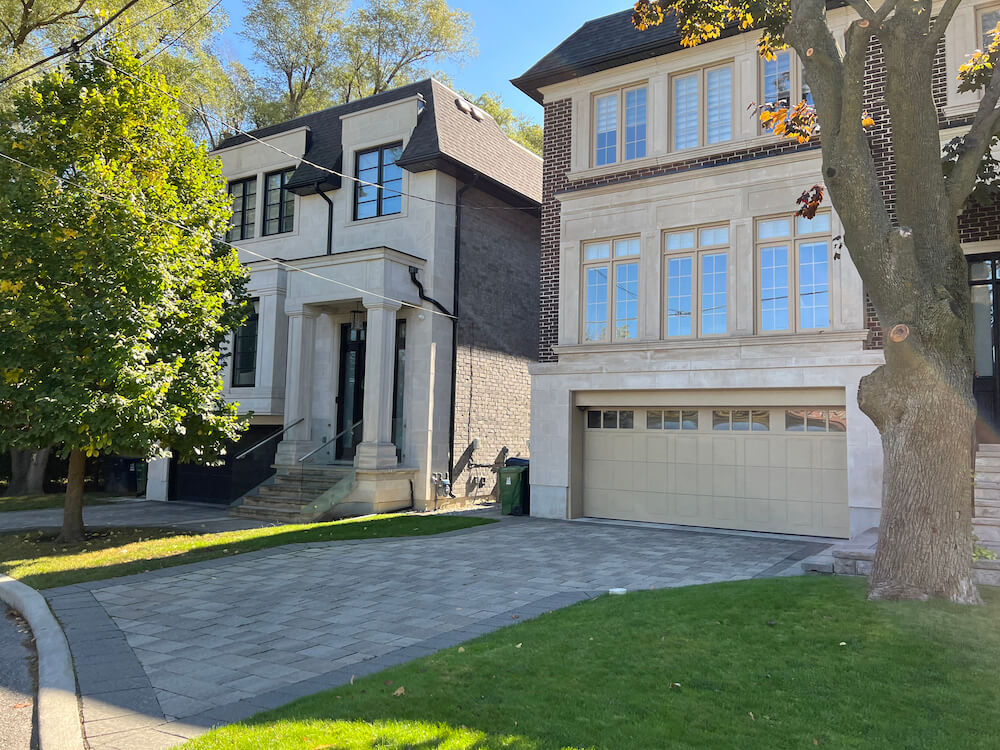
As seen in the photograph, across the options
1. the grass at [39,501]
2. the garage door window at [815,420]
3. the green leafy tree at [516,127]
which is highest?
the green leafy tree at [516,127]

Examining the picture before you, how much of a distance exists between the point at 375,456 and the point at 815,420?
8.57 metres

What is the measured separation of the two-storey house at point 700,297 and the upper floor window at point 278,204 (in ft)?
24.0

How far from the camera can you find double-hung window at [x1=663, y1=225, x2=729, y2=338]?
13602 mm

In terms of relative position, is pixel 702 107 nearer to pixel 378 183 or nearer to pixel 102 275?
pixel 378 183

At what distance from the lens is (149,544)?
12.2 m

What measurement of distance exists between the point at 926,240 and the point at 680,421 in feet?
25.1

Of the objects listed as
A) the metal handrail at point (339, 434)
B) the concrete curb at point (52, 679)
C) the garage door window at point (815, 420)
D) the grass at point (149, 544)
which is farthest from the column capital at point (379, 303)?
the concrete curb at point (52, 679)

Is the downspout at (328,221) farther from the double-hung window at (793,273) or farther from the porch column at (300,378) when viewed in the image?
the double-hung window at (793,273)

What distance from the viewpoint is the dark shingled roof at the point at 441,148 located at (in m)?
16.8

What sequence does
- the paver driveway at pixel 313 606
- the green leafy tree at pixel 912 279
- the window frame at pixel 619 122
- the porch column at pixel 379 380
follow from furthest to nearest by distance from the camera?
1. the porch column at pixel 379 380
2. the window frame at pixel 619 122
3. the green leafy tree at pixel 912 279
4. the paver driveway at pixel 313 606

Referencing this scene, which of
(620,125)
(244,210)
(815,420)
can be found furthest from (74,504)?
(815,420)

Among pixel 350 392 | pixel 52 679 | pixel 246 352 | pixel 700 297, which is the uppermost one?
pixel 700 297

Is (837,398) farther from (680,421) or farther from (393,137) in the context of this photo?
(393,137)

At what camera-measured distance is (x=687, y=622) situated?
6031 millimetres
